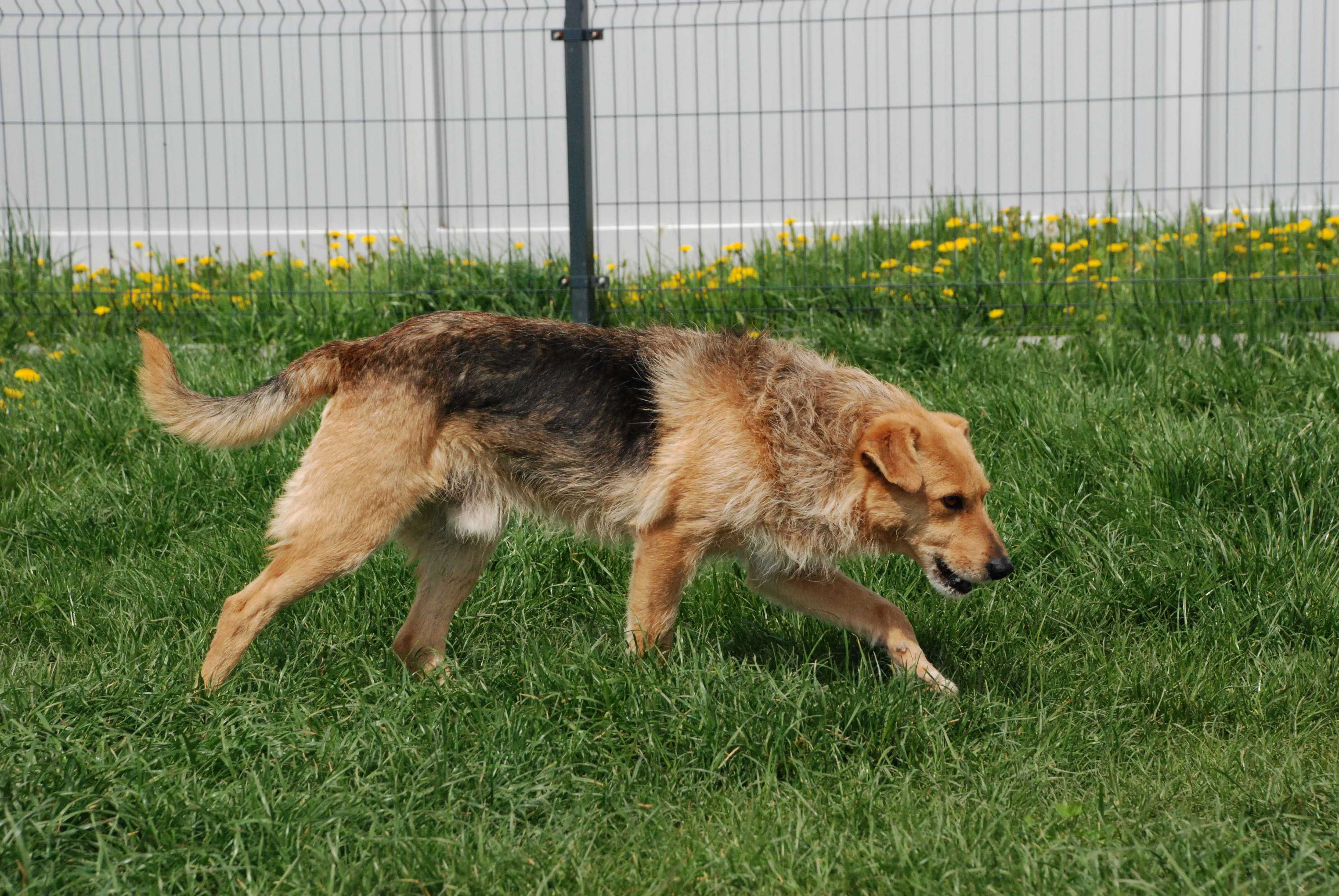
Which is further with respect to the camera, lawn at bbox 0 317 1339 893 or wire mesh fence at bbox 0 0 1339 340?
wire mesh fence at bbox 0 0 1339 340

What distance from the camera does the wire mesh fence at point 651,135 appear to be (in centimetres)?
823

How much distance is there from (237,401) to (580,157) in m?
3.09

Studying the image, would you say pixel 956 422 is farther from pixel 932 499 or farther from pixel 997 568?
pixel 997 568

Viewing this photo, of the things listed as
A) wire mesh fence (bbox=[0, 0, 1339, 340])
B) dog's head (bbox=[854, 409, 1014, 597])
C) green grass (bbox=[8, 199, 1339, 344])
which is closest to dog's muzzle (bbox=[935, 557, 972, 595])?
dog's head (bbox=[854, 409, 1014, 597])

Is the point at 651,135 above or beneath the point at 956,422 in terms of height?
above

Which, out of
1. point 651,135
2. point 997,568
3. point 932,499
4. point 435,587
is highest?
point 651,135

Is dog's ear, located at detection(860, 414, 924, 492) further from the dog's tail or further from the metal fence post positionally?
the metal fence post

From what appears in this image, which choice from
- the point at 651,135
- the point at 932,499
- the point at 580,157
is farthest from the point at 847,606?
the point at 651,135

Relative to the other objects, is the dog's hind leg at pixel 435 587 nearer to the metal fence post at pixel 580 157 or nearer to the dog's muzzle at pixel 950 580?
the dog's muzzle at pixel 950 580

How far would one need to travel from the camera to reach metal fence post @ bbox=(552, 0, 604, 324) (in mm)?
6359

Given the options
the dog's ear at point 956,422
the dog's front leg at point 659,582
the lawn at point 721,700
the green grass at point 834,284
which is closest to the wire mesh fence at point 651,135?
the green grass at point 834,284

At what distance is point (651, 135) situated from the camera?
1028 centimetres

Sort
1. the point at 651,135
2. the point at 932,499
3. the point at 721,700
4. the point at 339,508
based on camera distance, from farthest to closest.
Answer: the point at 651,135 < the point at 932,499 < the point at 339,508 < the point at 721,700

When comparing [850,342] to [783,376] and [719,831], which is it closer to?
[783,376]
